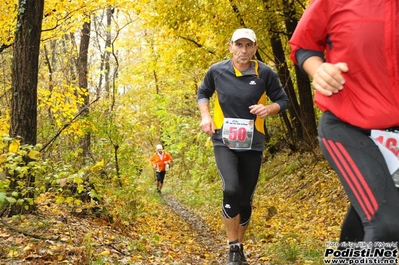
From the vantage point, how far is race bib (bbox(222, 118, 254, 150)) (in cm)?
492

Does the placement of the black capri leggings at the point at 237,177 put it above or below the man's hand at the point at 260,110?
below

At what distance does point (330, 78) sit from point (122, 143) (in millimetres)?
8524

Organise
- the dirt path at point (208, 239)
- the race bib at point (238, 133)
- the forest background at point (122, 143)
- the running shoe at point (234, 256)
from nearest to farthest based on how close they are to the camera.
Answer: the running shoe at point (234, 256), the race bib at point (238, 133), the forest background at point (122, 143), the dirt path at point (208, 239)

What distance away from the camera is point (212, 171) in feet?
58.0

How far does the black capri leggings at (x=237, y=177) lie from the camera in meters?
4.85

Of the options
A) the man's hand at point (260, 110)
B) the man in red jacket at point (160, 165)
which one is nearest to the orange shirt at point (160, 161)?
the man in red jacket at point (160, 165)

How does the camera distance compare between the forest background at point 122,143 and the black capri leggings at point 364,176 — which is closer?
the black capri leggings at point 364,176

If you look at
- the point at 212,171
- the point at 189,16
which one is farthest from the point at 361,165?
the point at 212,171

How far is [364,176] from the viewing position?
2.35 meters

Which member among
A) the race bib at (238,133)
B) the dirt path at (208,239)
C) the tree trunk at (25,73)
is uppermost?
the tree trunk at (25,73)

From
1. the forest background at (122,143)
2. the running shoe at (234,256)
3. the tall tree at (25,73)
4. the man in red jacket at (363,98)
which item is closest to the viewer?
the man in red jacket at (363,98)

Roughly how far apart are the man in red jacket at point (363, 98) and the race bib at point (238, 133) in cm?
232

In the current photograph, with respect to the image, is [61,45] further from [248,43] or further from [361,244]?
[361,244]

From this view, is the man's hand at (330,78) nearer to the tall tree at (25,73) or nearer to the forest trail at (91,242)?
the forest trail at (91,242)
